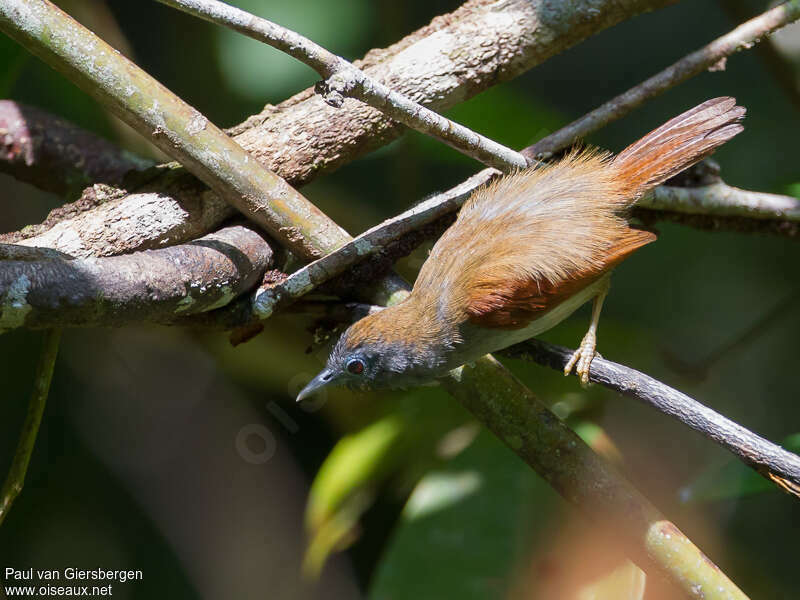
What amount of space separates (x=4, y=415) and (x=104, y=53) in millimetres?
2095

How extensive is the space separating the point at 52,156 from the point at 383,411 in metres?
1.67

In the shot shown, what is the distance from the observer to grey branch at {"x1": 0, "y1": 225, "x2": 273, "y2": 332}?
1.59 metres

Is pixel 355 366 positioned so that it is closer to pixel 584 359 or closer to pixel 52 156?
pixel 584 359

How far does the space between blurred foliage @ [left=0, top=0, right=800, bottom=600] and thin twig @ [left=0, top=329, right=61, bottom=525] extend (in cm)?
102

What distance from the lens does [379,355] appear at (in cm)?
241

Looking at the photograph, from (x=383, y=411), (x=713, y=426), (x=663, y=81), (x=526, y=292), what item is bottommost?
(x=383, y=411)

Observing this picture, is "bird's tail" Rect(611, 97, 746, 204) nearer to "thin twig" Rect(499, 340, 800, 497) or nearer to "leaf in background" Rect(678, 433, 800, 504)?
"thin twig" Rect(499, 340, 800, 497)

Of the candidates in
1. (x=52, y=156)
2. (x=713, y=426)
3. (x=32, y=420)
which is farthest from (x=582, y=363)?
(x=52, y=156)

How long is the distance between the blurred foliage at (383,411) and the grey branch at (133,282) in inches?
34.3

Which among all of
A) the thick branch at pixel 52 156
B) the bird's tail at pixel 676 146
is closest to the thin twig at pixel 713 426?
the bird's tail at pixel 676 146

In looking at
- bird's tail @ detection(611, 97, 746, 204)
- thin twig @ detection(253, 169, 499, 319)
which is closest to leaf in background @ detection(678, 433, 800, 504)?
bird's tail @ detection(611, 97, 746, 204)

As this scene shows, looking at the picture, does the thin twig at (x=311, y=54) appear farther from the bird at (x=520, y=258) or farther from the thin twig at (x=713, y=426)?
the thin twig at (x=713, y=426)

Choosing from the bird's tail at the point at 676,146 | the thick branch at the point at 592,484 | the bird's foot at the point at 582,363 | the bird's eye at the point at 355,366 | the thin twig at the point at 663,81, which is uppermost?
the thin twig at the point at 663,81

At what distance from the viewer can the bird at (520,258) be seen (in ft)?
7.41
